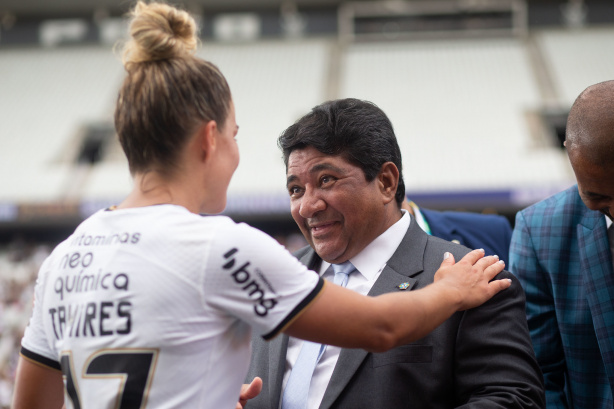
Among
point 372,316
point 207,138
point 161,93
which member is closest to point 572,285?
point 372,316

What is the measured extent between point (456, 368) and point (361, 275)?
0.51m

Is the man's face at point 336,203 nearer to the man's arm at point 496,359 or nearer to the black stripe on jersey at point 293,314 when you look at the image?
the man's arm at point 496,359

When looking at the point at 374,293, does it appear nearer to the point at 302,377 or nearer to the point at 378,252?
the point at 378,252

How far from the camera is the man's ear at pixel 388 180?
252 centimetres

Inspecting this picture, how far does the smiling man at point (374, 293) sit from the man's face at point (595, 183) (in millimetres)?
408

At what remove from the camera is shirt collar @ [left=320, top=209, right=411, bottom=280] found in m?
2.44

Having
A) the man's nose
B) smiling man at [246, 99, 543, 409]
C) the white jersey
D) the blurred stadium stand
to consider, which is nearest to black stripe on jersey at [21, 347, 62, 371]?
the white jersey

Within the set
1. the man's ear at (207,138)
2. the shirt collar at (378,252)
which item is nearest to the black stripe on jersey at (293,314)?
the man's ear at (207,138)

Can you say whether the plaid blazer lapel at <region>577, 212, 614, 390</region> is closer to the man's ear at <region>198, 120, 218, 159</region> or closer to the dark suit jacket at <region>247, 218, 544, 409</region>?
the dark suit jacket at <region>247, 218, 544, 409</region>

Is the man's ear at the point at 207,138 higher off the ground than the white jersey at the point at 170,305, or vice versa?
the man's ear at the point at 207,138

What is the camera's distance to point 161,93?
1.62 m

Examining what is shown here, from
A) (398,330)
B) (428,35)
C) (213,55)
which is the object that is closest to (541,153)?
Answer: (428,35)

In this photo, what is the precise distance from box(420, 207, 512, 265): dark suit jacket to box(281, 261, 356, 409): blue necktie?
1.86 metres

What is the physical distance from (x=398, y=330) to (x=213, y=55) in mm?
15114
